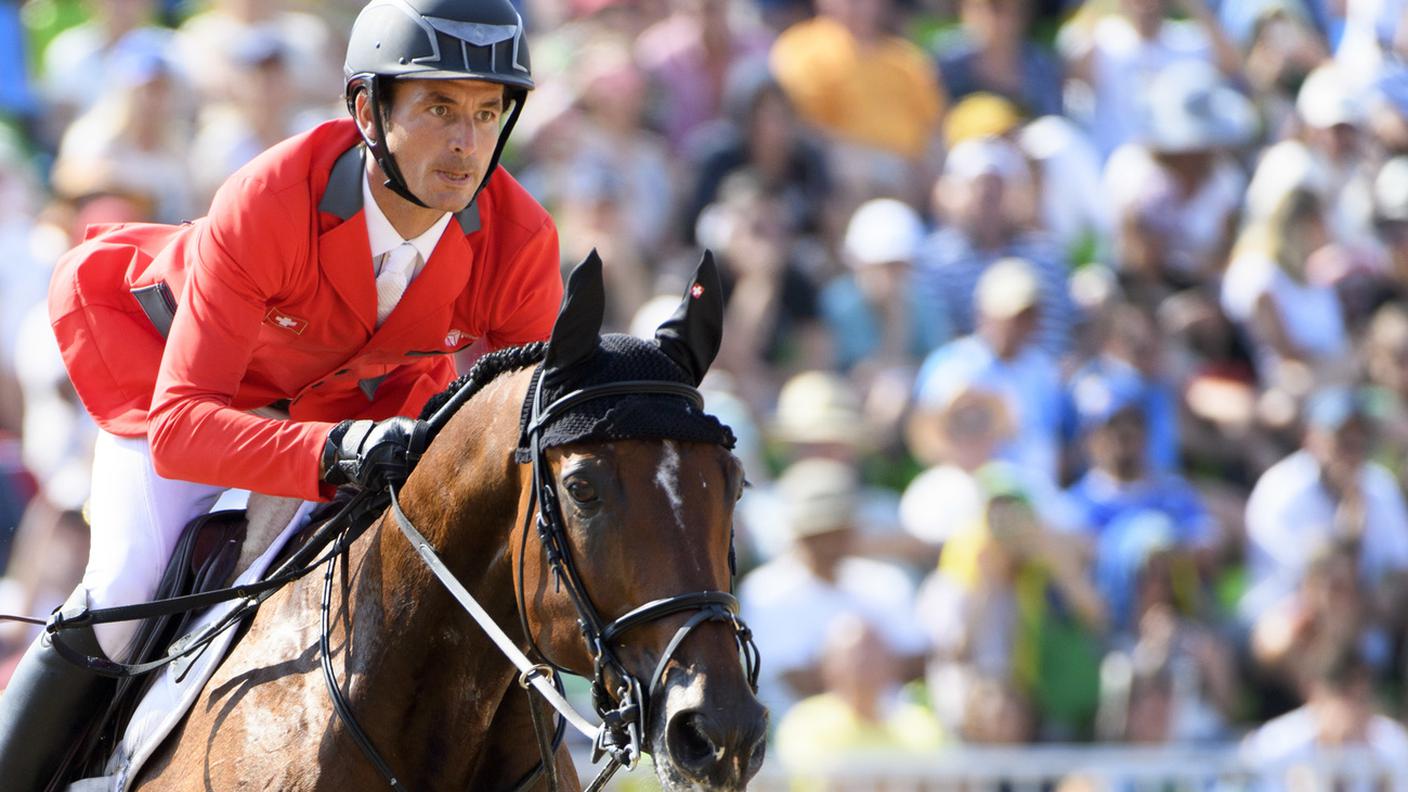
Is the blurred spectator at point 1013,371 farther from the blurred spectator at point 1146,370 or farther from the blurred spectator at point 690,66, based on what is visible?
the blurred spectator at point 690,66

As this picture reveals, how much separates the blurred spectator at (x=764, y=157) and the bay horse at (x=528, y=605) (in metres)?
6.24

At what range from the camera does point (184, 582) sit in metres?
4.19

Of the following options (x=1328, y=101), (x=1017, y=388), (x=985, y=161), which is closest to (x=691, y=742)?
(x=1017, y=388)

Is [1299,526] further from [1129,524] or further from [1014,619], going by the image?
[1014,619]

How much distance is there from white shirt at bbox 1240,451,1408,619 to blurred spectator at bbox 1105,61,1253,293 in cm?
142

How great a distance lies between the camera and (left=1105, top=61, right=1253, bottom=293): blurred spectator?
33.7 ft

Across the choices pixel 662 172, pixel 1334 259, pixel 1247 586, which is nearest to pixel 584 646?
pixel 1247 586

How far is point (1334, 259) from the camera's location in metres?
10.3

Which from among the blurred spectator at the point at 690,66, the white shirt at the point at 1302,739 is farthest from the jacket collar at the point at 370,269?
the blurred spectator at the point at 690,66

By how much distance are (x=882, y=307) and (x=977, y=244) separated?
27.6 inches

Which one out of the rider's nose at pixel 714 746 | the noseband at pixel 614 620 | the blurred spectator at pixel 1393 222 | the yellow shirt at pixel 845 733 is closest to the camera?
the rider's nose at pixel 714 746

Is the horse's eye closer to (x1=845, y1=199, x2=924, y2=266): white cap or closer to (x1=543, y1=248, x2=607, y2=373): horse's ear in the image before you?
(x1=543, y1=248, x2=607, y2=373): horse's ear

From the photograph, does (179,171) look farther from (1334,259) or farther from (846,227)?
(1334,259)

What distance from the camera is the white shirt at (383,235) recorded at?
13.5 feet
